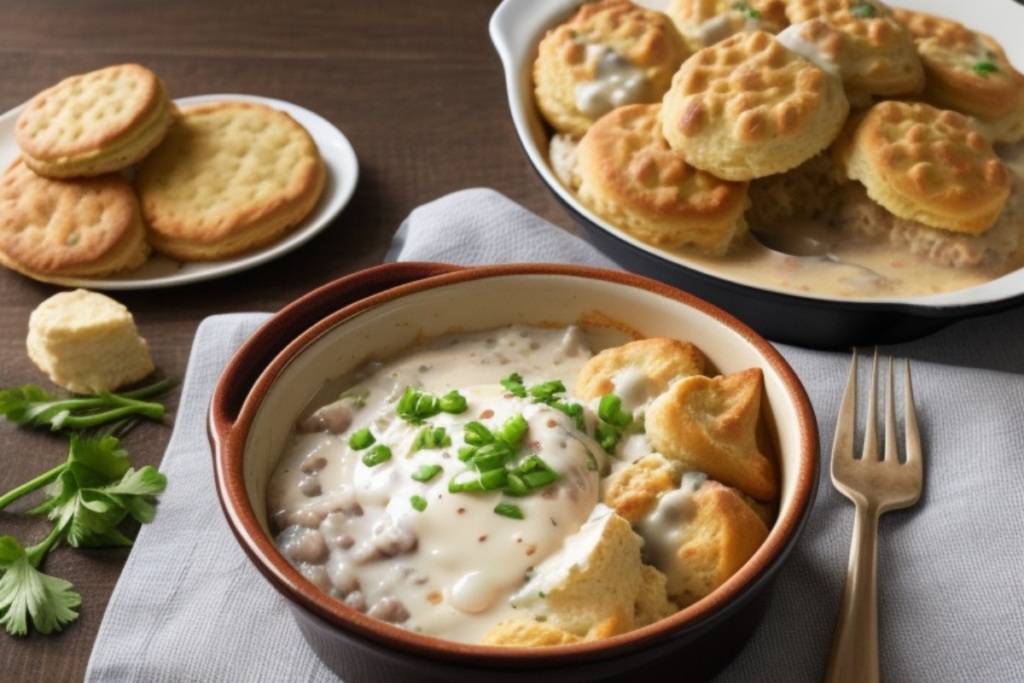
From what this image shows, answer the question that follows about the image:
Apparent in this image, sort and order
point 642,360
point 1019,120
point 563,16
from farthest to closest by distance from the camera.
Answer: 1. point 563,16
2. point 1019,120
3. point 642,360

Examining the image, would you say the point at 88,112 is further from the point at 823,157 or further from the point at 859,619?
the point at 859,619

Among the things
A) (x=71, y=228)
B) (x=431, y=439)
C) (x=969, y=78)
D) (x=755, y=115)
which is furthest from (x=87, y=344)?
(x=969, y=78)

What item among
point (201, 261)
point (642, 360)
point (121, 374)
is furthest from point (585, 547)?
point (201, 261)

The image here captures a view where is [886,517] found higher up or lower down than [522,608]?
lower down

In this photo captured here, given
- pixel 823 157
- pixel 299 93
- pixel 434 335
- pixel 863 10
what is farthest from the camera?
pixel 299 93

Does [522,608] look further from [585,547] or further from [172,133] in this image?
[172,133]

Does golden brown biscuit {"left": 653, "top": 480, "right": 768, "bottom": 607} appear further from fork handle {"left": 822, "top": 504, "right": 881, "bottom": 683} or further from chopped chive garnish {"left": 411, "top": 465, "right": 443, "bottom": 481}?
chopped chive garnish {"left": 411, "top": 465, "right": 443, "bottom": 481}
